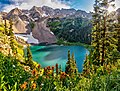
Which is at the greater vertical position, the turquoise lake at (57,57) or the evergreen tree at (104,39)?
the evergreen tree at (104,39)

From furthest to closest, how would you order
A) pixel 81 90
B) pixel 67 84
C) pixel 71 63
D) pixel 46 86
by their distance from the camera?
1. pixel 71 63
2. pixel 67 84
3. pixel 46 86
4. pixel 81 90

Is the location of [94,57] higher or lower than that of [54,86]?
lower

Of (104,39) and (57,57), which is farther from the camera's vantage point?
(57,57)

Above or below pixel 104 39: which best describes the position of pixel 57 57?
below

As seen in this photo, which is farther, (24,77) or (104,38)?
(104,38)

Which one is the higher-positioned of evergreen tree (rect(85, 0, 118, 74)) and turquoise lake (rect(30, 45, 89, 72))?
evergreen tree (rect(85, 0, 118, 74))

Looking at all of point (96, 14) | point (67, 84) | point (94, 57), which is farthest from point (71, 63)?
point (67, 84)

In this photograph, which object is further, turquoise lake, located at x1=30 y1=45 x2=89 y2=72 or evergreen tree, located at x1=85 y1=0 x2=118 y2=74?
turquoise lake, located at x1=30 y1=45 x2=89 y2=72

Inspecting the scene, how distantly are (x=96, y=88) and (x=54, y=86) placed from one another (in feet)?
6.13

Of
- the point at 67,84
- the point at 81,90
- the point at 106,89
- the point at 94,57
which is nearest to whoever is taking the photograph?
the point at 106,89

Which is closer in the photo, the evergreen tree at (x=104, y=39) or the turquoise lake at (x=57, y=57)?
the evergreen tree at (x=104, y=39)

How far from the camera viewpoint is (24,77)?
29.2 feet

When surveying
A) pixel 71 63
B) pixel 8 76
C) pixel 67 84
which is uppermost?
pixel 8 76

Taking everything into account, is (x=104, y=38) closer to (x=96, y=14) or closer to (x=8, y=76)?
(x=96, y=14)
